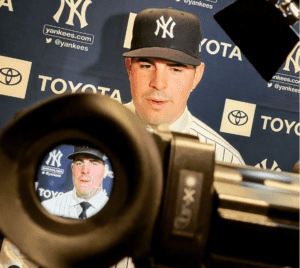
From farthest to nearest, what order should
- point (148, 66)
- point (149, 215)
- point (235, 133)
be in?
1. point (235, 133)
2. point (148, 66)
3. point (149, 215)

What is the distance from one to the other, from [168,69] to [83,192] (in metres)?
0.69

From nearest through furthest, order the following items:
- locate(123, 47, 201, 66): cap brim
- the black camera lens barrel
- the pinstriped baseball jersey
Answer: the black camera lens barrel < locate(123, 47, 201, 66): cap brim < the pinstriped baseball jersey

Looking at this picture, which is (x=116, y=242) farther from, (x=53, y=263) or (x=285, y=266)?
(x=285, y=266)

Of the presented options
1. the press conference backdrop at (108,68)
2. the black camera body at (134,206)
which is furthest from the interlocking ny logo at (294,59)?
the black camera body at (134,206)

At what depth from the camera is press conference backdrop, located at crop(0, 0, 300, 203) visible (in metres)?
1.33

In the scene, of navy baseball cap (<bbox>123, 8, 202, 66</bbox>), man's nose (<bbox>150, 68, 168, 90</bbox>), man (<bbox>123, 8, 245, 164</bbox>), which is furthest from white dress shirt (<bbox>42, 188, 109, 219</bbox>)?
navy baseball cap (<bbox>123, 8, 202, 66</bbox>)

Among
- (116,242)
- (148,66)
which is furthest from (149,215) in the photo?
(148,66)

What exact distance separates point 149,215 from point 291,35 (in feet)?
4.62

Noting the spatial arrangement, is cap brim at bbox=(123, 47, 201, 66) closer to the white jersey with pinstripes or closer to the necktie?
the white jersey with pinstripes

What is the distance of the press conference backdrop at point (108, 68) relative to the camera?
1.33 metres

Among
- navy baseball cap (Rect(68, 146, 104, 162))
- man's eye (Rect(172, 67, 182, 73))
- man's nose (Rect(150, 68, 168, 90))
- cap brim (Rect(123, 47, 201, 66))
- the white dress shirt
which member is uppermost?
cap brim (Rect(123, 47, 201, 66))

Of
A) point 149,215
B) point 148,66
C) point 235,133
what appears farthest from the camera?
point 235,133

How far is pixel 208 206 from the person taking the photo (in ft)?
1.14

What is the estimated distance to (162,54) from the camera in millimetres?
1263
